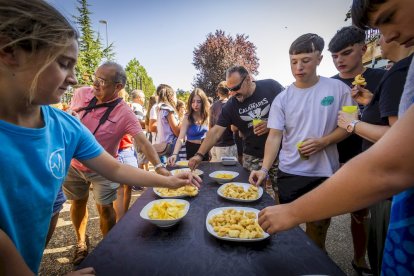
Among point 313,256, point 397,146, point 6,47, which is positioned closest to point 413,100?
point 397,146

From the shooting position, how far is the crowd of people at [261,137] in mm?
677

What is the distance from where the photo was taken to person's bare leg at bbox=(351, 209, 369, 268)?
2211 millimetres

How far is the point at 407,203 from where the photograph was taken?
2.40 feet

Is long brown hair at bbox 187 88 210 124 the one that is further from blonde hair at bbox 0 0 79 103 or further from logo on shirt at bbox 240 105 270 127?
blonde hair at bbox 0 0 79 103

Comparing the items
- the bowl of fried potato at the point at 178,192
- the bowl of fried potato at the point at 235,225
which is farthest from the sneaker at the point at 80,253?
the bowl of fried potato at the point at 235,225

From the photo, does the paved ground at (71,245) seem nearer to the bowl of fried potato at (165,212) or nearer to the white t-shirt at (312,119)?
the bowl of fried potato at (165,212)

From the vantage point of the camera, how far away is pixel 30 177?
2.91ft

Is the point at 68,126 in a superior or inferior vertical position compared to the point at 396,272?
superior

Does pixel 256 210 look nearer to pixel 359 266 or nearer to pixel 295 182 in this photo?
pixel 295 182

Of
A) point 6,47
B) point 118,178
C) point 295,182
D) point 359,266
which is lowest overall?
point 359,266

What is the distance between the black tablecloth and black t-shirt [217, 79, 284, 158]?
1858 millimetres

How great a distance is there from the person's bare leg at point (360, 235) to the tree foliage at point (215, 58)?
1702cm

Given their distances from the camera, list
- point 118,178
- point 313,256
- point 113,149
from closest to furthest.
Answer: point 313,256
point 118,178
point 113,149

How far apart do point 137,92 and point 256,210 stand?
554cm
